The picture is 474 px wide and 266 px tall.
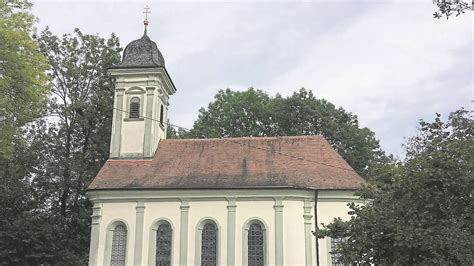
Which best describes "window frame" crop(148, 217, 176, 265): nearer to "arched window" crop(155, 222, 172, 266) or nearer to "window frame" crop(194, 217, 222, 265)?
"arched window" crop(155, 222, 172, 266)

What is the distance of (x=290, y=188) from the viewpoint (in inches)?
903

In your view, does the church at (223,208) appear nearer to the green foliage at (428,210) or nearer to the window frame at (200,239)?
the window frame at (200,239)

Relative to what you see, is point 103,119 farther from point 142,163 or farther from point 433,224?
point 433,224

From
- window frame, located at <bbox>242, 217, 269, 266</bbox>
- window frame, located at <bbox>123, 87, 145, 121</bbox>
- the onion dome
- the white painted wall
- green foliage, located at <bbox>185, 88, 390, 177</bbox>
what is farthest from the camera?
green foliage, located at <bbox>185, 88, 390, 177</bbox>

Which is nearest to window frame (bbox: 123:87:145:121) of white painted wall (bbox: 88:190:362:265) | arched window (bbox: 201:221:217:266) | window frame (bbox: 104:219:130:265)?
white painted wall (bbox: 88:190:362:265)

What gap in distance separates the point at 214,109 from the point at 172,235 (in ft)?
57.0

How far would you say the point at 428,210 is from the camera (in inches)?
482

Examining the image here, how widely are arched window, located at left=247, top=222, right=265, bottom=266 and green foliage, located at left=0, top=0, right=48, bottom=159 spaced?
10.6 metres

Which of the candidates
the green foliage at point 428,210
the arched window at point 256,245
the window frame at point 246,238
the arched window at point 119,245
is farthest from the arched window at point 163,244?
the green foliage at point 428,210

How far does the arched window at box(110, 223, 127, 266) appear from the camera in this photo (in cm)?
2347

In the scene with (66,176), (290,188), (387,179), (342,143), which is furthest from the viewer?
(342,143)

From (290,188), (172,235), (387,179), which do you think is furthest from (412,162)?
(172,235)

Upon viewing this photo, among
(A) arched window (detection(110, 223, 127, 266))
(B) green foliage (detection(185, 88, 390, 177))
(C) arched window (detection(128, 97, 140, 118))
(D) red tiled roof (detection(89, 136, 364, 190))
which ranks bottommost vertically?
(A) arched window (detection(110, 223, 127, 266))

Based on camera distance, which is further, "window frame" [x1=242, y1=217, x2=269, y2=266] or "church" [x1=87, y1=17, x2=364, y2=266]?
"church" [x1=87, y1=17, x2=364, y2=266]
